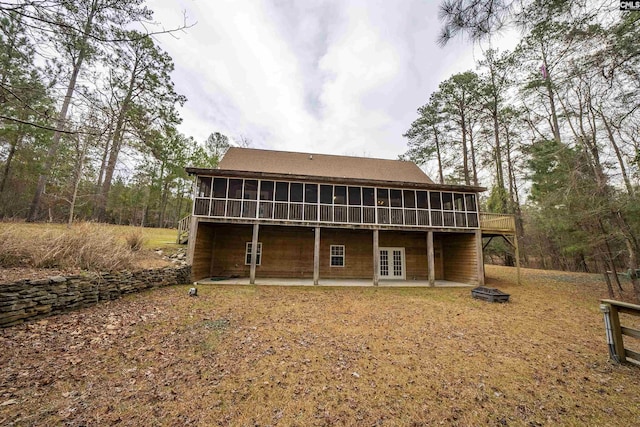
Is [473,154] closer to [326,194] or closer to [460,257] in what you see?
[460,257]

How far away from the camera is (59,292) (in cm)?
520

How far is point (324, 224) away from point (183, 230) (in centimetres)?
854

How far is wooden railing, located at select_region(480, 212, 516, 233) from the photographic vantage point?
38.8 feet

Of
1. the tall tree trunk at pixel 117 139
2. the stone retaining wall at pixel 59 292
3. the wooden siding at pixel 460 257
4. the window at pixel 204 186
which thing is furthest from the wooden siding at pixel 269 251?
the wooden siding at pixel 460 257

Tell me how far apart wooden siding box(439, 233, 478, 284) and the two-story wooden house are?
54 millimetres

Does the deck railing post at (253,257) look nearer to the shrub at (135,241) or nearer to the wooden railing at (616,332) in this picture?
the shrub at (135,241)

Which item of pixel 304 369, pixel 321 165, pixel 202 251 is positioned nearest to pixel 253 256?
pixel 202 251

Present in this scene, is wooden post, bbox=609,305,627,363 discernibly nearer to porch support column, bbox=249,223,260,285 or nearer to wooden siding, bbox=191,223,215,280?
porch support column, bbox=249,223,260,285

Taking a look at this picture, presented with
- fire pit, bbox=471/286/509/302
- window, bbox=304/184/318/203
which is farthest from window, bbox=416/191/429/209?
window, bbox=304/184/318/203

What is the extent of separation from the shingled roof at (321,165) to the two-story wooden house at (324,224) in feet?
0.38

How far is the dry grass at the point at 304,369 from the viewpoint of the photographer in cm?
281

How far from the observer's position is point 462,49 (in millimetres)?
3699

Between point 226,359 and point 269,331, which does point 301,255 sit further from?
point 226,359

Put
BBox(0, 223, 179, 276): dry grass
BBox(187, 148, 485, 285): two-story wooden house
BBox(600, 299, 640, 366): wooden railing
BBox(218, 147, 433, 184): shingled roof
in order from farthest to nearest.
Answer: BBox(218, 147, 433, 184): shingled roof
BBox(187, 148, 485, 285): two-story wooden house
BBox(0, 223, 179, 276): dry grass
BBox(600, 299, 640, 366): wooden railing
